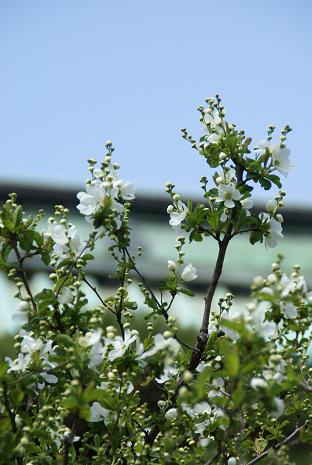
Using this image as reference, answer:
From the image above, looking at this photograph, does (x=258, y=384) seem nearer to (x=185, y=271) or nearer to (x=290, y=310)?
(x=290, y=310)

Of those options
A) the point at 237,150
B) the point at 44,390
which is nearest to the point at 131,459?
the point at 44,390

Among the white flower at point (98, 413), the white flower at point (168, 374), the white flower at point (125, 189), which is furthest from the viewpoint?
the white flower at point (168, 374)

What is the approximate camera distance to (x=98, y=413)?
234 cm

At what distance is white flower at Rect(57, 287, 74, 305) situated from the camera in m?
2.22

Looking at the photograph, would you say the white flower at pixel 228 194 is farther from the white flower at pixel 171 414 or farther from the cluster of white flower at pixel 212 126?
the white flower at pixel 171 414

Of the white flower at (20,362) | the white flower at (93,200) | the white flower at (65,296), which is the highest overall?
the white flower at (93,200)

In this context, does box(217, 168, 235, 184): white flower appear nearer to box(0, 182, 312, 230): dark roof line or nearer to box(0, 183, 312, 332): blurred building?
box(0, 183, 312, 332): blurred building

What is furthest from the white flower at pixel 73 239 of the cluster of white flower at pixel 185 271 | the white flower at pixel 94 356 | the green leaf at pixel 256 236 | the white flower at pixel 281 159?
the white flower at pixel 281 159

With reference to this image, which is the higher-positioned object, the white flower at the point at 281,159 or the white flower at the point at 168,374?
the white flower at the point at 281,159

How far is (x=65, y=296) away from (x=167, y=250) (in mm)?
13065

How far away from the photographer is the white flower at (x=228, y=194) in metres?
2.63

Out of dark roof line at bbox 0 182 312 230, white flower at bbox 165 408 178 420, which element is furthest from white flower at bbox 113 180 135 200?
dark roof line at bbox 0 182 312 230

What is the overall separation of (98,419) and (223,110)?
111cm

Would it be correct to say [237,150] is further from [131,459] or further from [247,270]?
[247,270]
